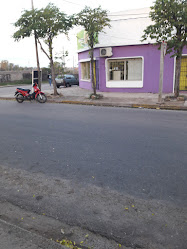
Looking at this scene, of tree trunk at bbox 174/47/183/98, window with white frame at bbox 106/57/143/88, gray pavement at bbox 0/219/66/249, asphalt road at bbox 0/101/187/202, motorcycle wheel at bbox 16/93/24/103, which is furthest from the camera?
window with white frame at bbox 106/57/143/88

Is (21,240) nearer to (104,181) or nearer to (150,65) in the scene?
(104,181)

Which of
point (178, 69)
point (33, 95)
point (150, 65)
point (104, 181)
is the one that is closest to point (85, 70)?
point (150, 65)

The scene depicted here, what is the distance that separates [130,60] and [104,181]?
14.9 m

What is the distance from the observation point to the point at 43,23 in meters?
14.3

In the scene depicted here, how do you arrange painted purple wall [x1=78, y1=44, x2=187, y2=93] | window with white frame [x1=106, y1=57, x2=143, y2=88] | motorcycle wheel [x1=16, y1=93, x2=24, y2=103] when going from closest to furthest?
motorcycle wheel [x1=16, y1=93, x2=24, y2=103] < painted purple wall [x1=78, y1=44, x2=187, y2=93] < window with white frame [x1=106, y1=57, x2=143, y2=88]

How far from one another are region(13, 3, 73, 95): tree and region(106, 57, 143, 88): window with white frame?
4.71 metres

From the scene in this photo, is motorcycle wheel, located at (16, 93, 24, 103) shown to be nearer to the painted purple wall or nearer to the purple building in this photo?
the purple building

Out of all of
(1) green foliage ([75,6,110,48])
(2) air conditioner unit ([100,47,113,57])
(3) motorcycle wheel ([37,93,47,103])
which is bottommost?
(3) motorcycle wheel ([37,93,47,103])

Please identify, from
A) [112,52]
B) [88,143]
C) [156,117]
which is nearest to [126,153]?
[88,143]

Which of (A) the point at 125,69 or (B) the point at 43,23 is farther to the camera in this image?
(A) the point at 125,69

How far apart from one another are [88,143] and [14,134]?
250cm

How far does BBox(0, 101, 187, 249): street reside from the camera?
2.75 meters

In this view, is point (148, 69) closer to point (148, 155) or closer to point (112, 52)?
point (112, 52)

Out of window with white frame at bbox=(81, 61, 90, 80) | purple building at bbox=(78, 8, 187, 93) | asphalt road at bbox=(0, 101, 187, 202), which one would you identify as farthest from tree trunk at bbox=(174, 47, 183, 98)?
window with white frame at bbox=(81, 61, 90, 80)
